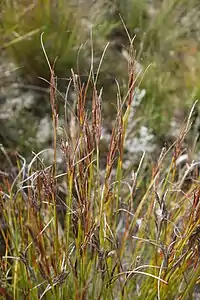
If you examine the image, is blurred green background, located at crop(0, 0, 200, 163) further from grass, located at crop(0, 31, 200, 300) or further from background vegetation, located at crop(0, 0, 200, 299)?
grass, located at crop(0, 31, 200, 300)

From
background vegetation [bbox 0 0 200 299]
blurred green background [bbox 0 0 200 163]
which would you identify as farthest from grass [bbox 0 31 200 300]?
blurred green background [bbox 0 0 200 163]

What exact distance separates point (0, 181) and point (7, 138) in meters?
0.22

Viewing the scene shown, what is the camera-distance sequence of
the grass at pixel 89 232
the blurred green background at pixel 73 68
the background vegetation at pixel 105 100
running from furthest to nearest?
the blurred green background at pixel 73 68
the background vegetation at pixel 105 100
the grass at pixel 89 232

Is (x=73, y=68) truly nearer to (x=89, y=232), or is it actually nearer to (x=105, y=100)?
(x=105, y=100)

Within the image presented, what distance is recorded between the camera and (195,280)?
112 centimetres

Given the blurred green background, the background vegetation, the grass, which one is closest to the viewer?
the grass

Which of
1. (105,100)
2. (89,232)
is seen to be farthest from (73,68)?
(89,232)

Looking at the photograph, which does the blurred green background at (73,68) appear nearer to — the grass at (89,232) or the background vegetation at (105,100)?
the background vegetation at (105,100)

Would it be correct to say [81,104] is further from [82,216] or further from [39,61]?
[39,61]

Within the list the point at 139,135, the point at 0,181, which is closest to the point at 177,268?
the point at 0,181

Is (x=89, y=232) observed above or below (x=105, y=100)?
above

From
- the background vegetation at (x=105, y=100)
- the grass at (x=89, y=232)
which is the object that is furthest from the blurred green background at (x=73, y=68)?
the grass at (x=89, y=232)

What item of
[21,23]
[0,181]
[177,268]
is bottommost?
[0,181]

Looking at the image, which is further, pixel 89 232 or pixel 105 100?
pixel 105 100
